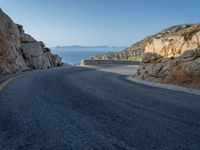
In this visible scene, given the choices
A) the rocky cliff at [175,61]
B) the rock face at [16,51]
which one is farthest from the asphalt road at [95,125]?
the rock face at [16,51]

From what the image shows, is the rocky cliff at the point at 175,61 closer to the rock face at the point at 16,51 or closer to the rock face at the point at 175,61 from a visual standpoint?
the rock face at the point at 175,61

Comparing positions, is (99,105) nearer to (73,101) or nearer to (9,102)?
(73,101)

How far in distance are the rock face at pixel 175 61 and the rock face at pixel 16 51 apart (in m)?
9.90

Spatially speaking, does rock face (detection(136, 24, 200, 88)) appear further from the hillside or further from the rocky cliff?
the hillside

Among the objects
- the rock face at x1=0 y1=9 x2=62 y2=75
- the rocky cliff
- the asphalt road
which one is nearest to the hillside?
the rocky cliff

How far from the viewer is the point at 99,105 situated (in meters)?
6.02

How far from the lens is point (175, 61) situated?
12.6 m

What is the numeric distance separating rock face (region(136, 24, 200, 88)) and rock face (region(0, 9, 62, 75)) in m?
9.90

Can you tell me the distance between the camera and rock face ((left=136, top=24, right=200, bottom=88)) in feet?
37.0

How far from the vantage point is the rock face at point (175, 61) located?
37.0ft

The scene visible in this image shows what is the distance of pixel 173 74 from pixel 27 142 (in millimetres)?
10047

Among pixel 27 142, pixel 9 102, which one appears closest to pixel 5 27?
pixel 9 102

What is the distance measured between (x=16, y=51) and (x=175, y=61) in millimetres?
14604

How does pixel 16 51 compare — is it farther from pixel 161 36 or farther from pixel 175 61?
pixel 175 61
